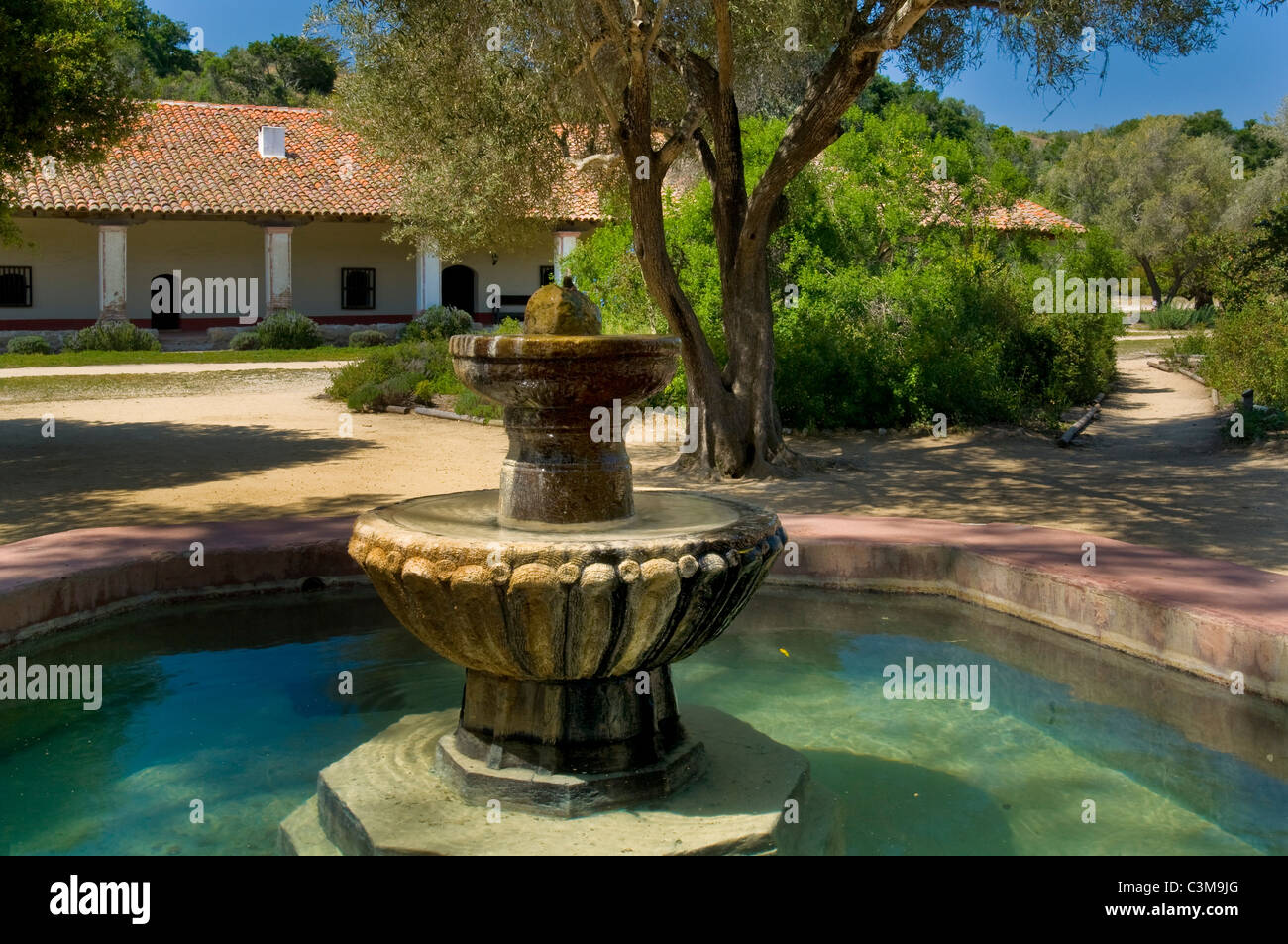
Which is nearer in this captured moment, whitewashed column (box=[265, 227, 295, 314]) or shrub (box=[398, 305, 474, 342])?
shrub (box=[398, 305, 474, 342])

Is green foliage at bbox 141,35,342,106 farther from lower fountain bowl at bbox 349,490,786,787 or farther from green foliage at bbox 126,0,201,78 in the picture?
lower fountain bowl at bbox 349,490,786,787

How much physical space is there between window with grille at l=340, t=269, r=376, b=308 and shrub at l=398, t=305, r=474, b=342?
2198 millimetres

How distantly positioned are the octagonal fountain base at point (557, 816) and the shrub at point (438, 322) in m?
23.1

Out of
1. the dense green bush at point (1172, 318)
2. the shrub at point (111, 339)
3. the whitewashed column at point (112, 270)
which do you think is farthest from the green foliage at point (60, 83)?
the dense green bush at point (1172, 318)

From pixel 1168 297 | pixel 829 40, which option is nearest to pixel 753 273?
pixel 829 40

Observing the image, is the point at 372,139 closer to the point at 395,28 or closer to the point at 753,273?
the point at 395,28

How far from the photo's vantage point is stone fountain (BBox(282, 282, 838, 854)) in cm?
336

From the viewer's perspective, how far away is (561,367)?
3.67m

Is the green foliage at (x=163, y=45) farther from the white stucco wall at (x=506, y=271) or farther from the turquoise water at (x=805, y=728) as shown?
the turquoise water at (x=805, y=728)

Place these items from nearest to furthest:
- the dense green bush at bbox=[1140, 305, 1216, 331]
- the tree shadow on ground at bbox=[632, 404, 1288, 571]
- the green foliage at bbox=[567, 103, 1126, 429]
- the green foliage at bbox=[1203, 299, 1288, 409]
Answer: the tree shadow on ground at bbox=[632, 404, 1288, 571] < the green foliage at bbox=[1203, 299, 1288, 409] < the green foliage at bbox=[567, 103, 1126, 429] < the dense green bush at bbox=[1140, 305, 1216, 331]

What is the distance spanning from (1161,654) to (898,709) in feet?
3.93

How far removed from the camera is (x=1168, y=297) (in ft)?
147

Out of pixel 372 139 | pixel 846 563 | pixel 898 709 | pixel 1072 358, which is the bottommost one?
pixel 898 709

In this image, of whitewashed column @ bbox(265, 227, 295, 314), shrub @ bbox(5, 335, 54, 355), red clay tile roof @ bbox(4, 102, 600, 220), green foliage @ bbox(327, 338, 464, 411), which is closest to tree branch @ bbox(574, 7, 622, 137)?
green foliage @ bbox(327, 338, 464, 411)
